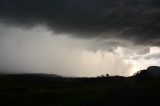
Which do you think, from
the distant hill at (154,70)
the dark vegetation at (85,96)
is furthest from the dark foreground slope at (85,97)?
the distant hill at (154,70)

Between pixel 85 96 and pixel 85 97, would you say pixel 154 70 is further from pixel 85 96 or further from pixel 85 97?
pixel 85 97

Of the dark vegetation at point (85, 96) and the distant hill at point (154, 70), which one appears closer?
the dark vegetation at point (85, 96)

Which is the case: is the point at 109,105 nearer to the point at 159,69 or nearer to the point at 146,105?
the point at 146,105

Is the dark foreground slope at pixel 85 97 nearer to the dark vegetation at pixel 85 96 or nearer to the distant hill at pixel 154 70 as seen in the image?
the dark vegetation at pixel 85 96

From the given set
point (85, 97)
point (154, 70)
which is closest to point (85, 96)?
point (85, 97)

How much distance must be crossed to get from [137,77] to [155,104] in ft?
386

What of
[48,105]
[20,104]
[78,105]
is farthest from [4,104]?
[78,105]

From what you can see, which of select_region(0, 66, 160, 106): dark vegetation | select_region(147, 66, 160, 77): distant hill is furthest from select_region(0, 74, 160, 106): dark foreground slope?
select_region(147, 66, 160, 77): distant hill

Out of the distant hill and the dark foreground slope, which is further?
the distant hill

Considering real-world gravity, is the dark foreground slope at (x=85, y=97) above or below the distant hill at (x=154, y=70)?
below

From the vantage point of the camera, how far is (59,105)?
3281 centimetres

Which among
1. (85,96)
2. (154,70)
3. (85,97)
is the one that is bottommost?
(85,97)

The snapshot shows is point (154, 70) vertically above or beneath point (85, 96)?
above

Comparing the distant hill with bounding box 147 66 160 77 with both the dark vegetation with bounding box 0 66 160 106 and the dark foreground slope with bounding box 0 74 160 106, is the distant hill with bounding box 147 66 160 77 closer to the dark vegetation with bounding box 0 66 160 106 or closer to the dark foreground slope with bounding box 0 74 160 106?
the dark vegetation with bounding box 0 66 160 106
